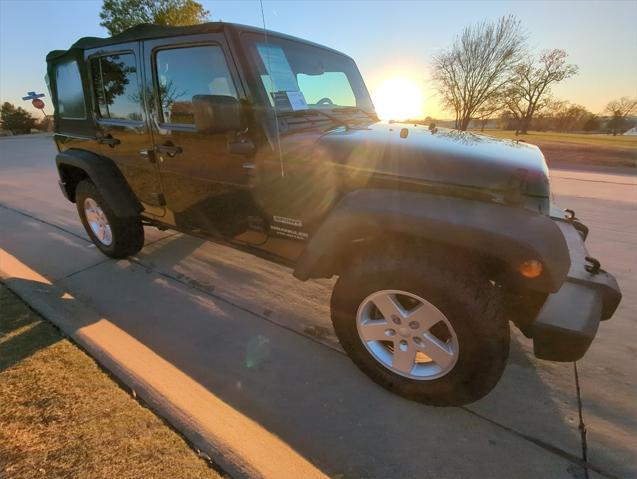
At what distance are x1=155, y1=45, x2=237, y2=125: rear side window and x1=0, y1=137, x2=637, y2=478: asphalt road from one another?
150 cm

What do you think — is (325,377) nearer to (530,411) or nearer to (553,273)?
(530,411)

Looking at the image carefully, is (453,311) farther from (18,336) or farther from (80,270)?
(80,270)

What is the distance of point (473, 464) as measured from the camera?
1.63m

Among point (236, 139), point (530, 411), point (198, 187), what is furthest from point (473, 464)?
point (198, 187)

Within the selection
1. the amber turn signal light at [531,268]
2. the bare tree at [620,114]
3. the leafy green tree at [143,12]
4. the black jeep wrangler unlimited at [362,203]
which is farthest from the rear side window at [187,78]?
the bare tree at [620,114]

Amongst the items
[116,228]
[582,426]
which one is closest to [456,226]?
[582,426]

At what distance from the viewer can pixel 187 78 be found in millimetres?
2477

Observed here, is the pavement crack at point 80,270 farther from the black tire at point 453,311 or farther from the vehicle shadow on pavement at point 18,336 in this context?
the black tire at point 453,311

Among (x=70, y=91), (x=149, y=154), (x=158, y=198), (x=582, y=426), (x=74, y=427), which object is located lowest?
(x=582, y=426)

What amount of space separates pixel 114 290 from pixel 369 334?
2.41 m

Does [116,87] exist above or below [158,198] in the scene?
above

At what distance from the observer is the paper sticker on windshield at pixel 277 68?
87.8 inches

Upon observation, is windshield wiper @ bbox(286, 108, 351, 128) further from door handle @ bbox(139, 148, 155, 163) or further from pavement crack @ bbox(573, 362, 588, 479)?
pavement crack @ bbox(573, 362, 588, 479)

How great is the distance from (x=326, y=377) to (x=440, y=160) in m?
1.39
